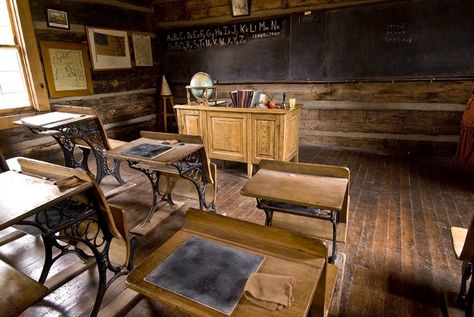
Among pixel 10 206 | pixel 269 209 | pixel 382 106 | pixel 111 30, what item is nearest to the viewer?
pixel 10 206

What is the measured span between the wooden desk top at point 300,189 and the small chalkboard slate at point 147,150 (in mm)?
833

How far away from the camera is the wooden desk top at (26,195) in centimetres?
114

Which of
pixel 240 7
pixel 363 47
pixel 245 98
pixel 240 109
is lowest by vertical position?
pixel 240 109

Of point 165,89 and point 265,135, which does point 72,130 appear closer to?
point 265,135

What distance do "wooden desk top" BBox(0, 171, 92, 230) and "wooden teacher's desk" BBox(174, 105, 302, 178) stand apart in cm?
228

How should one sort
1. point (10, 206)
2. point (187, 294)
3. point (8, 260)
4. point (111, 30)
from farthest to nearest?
1. point (111, 30)
2. point (8, 260)
3. point (10, 206)
4. point (187, 294)

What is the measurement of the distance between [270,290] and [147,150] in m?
1.66

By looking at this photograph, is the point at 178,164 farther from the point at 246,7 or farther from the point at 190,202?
the point at 246,7

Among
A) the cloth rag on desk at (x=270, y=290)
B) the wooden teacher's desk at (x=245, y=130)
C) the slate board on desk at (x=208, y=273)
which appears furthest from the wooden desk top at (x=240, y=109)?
the cloth rag on desk at (x=270, y=290)

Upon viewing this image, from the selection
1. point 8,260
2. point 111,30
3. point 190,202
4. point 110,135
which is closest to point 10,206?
point 8,260

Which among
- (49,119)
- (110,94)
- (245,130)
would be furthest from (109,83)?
(245,130)

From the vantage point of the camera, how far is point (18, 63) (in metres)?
3.53

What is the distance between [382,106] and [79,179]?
13.5 ft

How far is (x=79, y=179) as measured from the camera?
132cm
